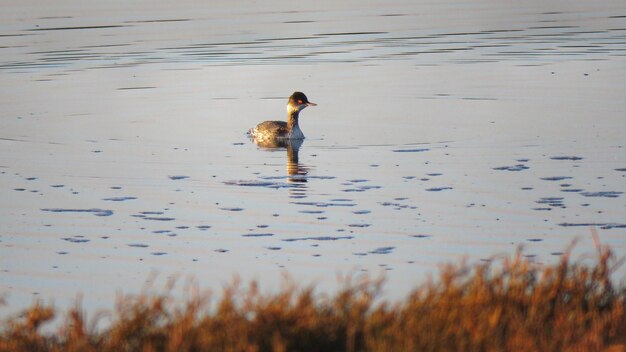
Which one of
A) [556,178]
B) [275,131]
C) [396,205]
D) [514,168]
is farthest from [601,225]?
[275,131]

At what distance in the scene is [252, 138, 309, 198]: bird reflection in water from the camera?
17719 millimetres

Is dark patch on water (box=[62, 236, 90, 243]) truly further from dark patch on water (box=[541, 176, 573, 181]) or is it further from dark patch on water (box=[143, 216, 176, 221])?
dark patch on water (box=[541, 176, 573, 181])

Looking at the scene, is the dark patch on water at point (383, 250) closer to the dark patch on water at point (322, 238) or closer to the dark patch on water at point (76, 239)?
the dark patch on water at point (322, 238)

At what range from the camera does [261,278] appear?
12758 mm

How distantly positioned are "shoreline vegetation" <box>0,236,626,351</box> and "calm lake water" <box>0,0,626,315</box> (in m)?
2.76

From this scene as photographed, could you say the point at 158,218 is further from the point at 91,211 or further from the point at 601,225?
the point at 601,225

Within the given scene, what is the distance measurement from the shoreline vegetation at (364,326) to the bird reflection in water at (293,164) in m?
7.89

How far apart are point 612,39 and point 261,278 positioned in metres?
27.2

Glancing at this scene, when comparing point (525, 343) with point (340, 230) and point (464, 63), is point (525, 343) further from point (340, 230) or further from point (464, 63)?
point (464, 63)

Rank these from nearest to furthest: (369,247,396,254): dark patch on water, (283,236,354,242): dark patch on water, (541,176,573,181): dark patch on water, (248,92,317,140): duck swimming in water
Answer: (369,247,396,254): dark patch on water < (283,236,354,242): dark patch on water < (541,176,573,181): dark patch on water < (248,92,317,140): duck swimming in water

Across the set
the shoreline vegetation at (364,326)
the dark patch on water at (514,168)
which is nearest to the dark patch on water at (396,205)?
the dark patch on water at (514,168)

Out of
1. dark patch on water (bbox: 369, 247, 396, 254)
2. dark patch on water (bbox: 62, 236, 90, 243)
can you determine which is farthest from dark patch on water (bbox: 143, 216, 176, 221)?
dark patch on water (bbox: 369, 247, 396, 254)

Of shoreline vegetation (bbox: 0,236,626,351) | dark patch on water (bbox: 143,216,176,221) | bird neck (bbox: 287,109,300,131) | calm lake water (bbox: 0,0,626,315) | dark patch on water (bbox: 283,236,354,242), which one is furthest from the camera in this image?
bird neck (bbox: 287,109,300,131)

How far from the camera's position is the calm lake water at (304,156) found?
13.9 m
